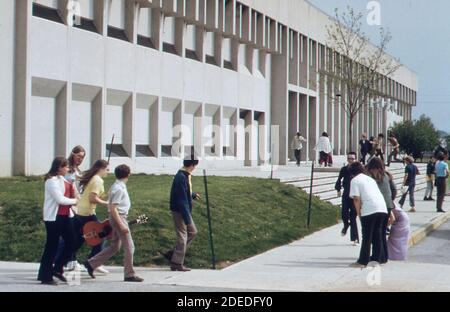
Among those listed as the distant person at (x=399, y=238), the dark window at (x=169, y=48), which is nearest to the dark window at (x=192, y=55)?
the dark window at (x=169, y=48)

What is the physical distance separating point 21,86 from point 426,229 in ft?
37.2

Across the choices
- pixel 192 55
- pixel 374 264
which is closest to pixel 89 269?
pixel 374 264

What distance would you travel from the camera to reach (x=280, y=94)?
161 feet

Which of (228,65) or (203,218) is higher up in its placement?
(228,65)

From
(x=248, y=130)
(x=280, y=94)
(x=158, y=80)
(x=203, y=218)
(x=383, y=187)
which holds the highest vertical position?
(x=280, y=94)

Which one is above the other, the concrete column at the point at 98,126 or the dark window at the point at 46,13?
the dark window at the point at 46,13

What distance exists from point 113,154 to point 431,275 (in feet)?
59.3

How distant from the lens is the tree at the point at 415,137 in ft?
229

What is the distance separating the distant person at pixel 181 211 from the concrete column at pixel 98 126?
15.6 m

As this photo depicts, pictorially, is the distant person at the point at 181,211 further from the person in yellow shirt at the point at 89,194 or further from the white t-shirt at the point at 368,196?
the white t-shirt at the point at 368,196

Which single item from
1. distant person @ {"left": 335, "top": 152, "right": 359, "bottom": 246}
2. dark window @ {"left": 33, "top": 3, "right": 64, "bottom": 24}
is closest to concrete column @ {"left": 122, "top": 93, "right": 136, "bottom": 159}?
dark window @ {"left": 33, "top": 3, "right": 64, "bottom": 24}

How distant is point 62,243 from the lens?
1370 cm

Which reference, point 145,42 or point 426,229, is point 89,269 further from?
point 145,42
